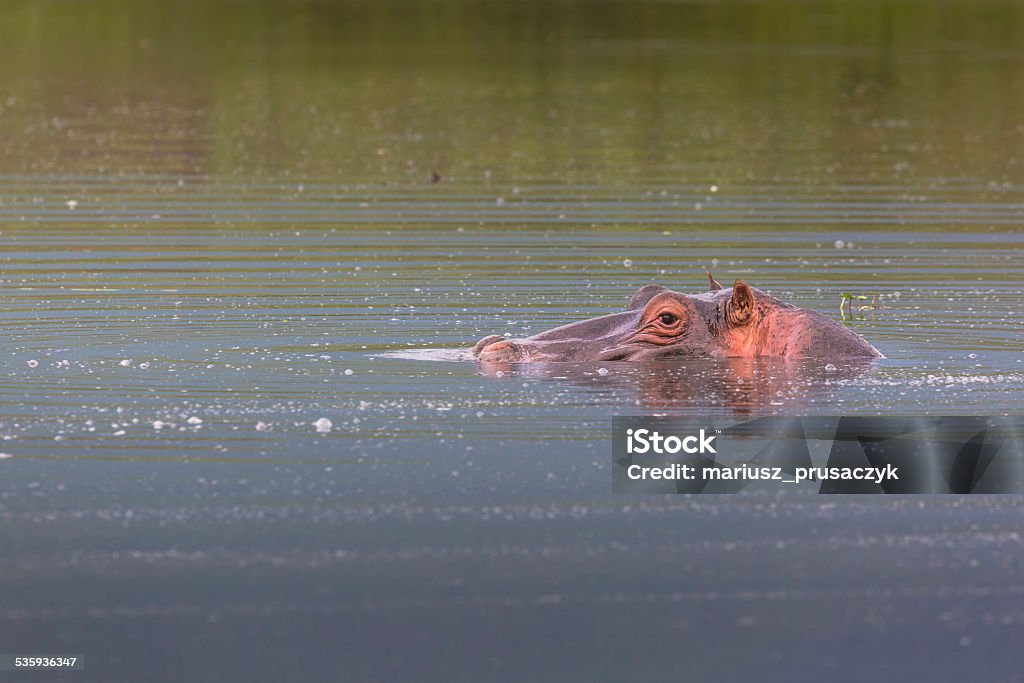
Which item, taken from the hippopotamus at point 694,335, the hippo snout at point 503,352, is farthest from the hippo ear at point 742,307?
the hippo snout at point 503,352

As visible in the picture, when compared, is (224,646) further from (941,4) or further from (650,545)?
(941,4)

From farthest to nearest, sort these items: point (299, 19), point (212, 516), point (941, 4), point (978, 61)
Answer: point (941, 4) → point (299, 19) → point (978, 61) → point (212, 516)

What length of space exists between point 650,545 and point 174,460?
2.25 m

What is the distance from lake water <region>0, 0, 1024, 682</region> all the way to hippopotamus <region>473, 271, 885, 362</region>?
21 centimetres

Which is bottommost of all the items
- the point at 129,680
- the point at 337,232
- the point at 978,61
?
the point at 129,680

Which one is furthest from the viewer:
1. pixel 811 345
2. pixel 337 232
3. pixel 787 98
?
pixel 787 98

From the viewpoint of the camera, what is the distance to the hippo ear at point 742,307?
10.6 m

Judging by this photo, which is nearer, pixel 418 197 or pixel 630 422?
pixel 630 422

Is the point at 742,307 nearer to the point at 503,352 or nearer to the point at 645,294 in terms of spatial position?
the point at 645,294

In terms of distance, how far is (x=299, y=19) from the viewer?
5216 cm

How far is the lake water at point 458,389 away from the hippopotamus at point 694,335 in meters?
0.21

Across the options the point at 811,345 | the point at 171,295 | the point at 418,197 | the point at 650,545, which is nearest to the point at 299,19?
the point at 418,197

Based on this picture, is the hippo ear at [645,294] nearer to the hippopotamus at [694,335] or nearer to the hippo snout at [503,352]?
the hippopotamus at [694,335]

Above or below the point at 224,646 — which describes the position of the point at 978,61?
above
